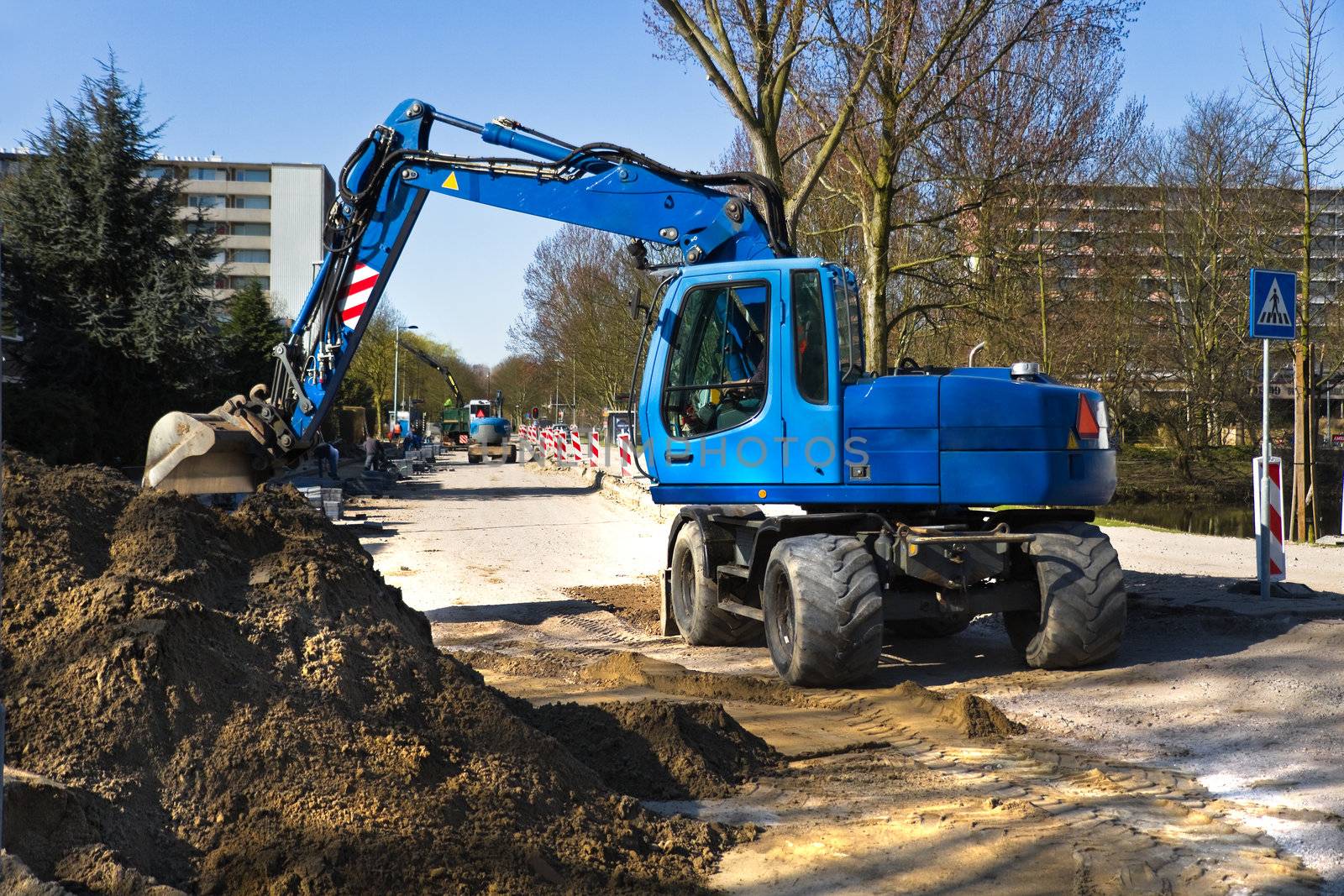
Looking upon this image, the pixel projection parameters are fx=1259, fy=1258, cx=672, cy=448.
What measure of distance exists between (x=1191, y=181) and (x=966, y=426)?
3033 cm

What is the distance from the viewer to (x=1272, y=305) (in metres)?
11.1

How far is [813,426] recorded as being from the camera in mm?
8164

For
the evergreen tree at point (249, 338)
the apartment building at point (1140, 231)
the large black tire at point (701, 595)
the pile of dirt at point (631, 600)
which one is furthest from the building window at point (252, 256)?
the large black tire at point (701, 595)

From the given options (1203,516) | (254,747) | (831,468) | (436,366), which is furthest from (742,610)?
(436,366)

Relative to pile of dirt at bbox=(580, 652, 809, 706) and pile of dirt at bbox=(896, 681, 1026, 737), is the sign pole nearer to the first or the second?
pile of dirt at bbox=(896, 681, 1026, 737)

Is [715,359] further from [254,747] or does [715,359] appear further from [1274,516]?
[1274,516]

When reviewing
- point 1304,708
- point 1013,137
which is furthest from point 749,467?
point 1013,137

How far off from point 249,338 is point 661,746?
33.4 metres

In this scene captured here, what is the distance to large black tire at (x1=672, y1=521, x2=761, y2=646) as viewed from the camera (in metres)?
9.38

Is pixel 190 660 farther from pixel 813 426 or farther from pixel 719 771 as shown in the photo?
pixel 813 426

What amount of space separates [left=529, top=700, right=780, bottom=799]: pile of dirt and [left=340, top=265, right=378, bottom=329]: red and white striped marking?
556cm

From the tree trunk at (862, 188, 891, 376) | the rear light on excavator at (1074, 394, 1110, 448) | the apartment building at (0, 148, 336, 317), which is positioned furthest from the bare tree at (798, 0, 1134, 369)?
the apartment building at (0, 148, 336, 317)

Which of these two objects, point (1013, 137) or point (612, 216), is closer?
point (612, 216)

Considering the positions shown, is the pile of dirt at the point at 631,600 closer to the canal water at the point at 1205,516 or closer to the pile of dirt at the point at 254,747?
the pile of dirt at the point at 254,747
